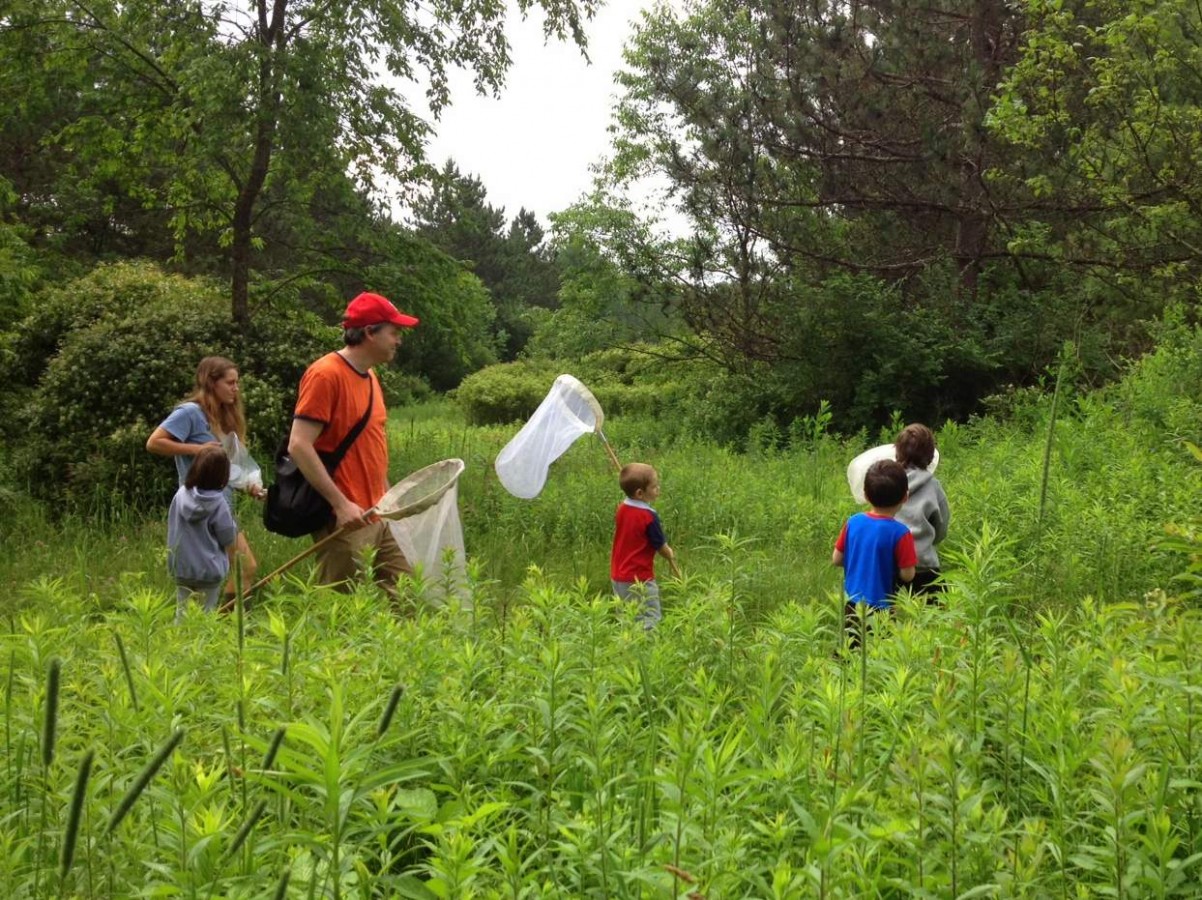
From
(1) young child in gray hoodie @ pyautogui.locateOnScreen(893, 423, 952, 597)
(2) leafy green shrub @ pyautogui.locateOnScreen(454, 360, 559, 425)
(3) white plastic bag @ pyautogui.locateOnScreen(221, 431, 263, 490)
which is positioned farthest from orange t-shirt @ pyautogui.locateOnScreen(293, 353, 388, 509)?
(2) leafy green shrub @ pyautogui.locateOnScreen(454, 360, 559, 425)

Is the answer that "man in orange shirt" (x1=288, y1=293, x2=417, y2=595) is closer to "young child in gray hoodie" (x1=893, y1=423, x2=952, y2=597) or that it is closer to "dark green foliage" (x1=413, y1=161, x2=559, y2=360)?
"young child in gray hoodie" (x1=893, y1=423, x2=952, y2=597)

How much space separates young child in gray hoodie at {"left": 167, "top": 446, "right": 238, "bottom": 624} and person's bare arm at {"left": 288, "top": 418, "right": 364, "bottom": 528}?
0.81m

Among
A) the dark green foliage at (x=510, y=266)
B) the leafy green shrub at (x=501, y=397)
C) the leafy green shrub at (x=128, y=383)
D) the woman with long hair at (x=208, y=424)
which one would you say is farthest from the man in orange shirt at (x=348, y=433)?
the dark green foliage at (x=510, y=266)

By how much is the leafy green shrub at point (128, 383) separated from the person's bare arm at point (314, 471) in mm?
5421

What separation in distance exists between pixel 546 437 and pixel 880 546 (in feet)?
10.7

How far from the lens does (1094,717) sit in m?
2.37

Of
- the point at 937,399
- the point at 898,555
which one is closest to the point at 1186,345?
the point at 937,399

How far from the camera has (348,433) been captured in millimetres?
5266

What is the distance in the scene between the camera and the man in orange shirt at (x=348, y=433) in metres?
5.07

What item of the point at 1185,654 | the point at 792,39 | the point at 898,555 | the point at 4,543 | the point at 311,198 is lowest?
the point at 4,543

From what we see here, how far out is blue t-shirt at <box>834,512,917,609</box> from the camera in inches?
201

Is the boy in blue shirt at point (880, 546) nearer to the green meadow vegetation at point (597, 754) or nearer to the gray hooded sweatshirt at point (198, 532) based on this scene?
the green meadow vegetation at point (597, 754)

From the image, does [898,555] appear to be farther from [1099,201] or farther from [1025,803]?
[1099,201]

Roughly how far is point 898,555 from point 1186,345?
8.08 metres
